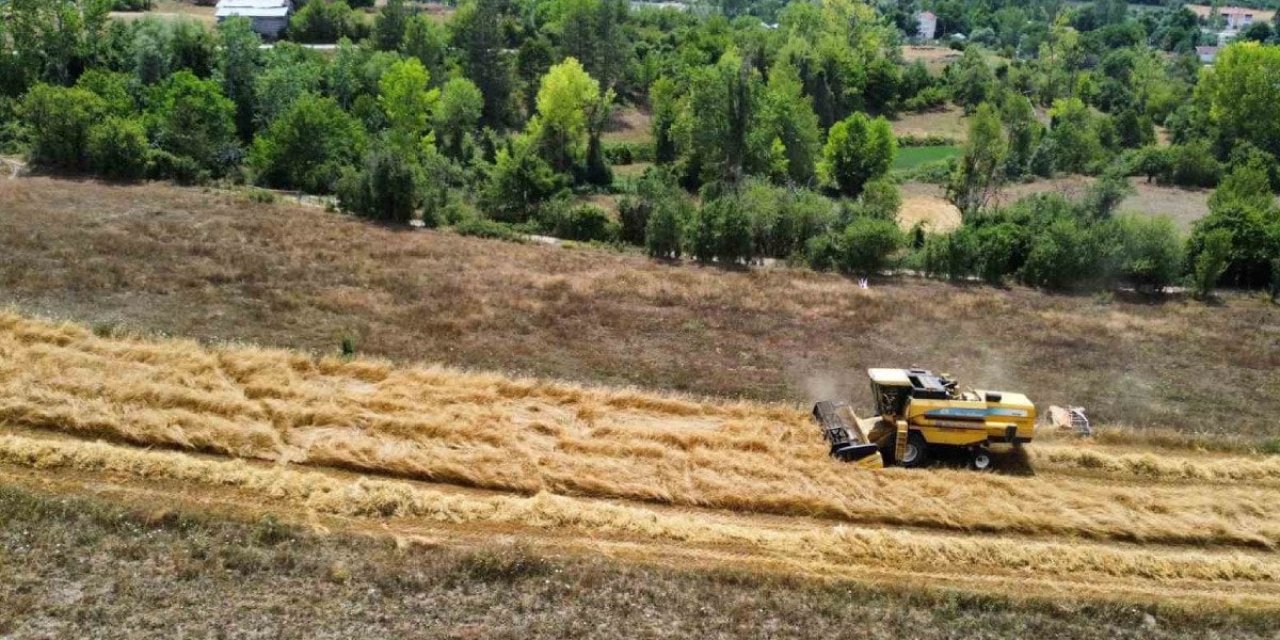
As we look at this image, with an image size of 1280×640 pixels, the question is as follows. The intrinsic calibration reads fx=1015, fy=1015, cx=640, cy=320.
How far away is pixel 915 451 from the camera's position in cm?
1884

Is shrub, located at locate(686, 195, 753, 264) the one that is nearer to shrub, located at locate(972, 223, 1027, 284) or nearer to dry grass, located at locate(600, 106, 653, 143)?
shrub, located at locate(972, 223, 1027, 284)

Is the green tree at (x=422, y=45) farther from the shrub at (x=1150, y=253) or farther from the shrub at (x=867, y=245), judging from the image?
the shrub at (x=1150, y=253)

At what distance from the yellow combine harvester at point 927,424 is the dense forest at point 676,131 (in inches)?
623

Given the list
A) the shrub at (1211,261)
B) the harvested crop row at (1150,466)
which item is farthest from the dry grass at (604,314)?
the harvested crop row at (1150,466)

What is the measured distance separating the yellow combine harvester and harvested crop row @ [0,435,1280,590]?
221 centimetres

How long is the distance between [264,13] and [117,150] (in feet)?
132

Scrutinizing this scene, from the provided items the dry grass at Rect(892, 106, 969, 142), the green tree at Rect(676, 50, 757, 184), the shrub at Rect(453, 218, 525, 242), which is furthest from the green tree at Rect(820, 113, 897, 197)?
the shrub at Rect(453, 218, 525, 242)

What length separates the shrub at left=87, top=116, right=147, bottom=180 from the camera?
125 feet

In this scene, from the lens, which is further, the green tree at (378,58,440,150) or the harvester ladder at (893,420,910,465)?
the green tree at (378,58,440,150)

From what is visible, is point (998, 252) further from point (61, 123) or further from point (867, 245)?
point (61, 123)

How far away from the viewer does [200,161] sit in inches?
1606

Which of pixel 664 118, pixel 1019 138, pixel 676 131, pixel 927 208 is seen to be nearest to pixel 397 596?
pixel 676 131

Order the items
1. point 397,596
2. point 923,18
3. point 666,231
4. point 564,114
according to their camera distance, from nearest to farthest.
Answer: point 397,596, point 666,231, point 564,114, point 923,18

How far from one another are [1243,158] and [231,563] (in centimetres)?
6015
